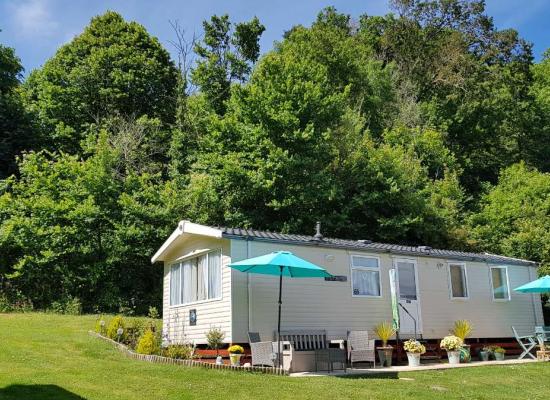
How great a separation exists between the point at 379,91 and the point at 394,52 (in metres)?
5.90

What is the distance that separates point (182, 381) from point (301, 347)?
405 cm

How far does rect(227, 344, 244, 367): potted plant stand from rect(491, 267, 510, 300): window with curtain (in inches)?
358

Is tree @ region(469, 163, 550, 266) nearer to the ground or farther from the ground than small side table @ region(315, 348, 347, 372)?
farther from the ground

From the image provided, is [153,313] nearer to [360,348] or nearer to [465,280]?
[360,348]

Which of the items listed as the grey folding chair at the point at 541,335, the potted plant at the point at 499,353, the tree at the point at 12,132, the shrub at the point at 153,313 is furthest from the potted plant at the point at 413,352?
the tree at the point at 12,132

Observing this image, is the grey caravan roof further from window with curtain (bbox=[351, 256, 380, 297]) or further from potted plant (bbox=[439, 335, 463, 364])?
potted plant (bbox=[439, 335, 463, 364])

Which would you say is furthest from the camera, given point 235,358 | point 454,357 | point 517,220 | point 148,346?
point 517,220

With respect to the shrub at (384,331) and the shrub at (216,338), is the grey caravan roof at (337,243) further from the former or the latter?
the shrub at (216,338)

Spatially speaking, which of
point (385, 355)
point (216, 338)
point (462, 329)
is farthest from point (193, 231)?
point (462, 329)

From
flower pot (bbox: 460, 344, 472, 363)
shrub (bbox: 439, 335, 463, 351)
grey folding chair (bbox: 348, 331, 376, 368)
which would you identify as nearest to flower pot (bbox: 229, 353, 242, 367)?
grey folding chair (bbox: 348, 331, 376, 368)

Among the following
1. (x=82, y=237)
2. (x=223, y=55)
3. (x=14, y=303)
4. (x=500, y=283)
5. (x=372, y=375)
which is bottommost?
(x=372, y=375)

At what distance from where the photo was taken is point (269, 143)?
2106 centimetres

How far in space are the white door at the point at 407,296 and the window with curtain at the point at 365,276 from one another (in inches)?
25.1

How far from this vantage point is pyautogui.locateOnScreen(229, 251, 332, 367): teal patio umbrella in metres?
10.4
